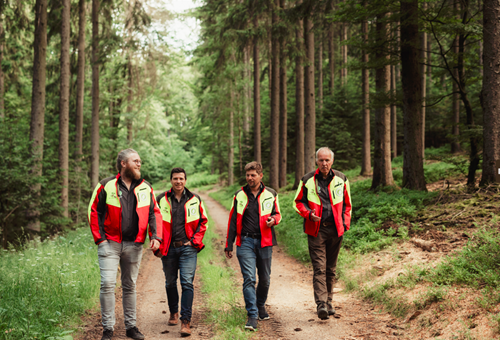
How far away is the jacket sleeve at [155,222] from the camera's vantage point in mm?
4496

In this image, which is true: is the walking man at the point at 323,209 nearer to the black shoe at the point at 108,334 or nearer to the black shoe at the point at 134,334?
the black shoe at the point at 134,334

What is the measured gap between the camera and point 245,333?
441 centimetres

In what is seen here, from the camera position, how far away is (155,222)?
454 centimetres

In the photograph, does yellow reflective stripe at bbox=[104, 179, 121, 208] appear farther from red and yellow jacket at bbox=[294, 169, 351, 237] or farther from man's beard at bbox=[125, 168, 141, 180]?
red and yellow jacket at bbox=[294, 169, 351, 237]

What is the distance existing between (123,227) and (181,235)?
2.65ft

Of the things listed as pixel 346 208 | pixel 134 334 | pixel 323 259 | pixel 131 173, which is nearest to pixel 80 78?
pixel 131 173

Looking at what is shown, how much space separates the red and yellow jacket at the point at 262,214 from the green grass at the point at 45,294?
7.23 ft

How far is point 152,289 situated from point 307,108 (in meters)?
10.3

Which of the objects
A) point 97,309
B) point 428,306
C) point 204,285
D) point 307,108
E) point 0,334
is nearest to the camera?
point 0,334

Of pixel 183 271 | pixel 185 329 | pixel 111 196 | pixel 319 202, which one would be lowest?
pixel 185 329

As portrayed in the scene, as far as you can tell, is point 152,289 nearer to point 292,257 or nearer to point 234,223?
point 234,223

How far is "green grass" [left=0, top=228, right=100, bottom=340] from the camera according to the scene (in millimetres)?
3961

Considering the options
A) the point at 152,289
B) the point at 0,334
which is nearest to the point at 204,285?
the point at 152,289

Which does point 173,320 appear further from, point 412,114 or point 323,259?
point 412,114
